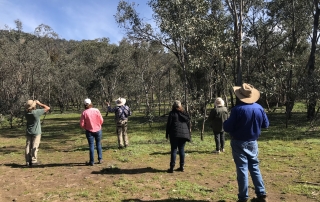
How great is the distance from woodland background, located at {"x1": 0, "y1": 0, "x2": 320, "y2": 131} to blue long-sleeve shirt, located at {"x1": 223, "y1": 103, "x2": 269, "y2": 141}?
7.67 metres

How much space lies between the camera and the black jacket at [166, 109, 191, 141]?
25.1 ft

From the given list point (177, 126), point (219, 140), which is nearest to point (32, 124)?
point (177, 126)

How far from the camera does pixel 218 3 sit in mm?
20828

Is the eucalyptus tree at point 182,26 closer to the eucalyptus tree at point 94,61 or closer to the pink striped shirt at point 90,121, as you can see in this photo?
the pink striped shirt at point 90,121

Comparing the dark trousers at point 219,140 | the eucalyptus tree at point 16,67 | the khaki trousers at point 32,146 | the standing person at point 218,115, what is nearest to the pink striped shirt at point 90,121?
the khaki trousers at point 32,146

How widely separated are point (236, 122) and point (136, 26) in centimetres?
1255

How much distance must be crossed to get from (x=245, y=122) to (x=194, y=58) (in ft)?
31.1

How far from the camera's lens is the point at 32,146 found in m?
9.03

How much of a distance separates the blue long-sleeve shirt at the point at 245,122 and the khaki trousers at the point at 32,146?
6315 mm

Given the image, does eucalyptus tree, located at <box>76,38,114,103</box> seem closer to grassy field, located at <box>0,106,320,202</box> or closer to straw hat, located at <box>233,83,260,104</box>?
grassy field, located at <box>0,106,320,202</box>

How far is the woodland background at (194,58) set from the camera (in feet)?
46.4

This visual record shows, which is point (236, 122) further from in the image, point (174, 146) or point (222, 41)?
point (222, 41)

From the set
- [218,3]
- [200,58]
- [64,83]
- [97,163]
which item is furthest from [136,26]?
[64,83]

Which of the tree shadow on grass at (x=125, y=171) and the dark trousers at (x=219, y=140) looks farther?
the dark trousers at (x=219, y=140)
